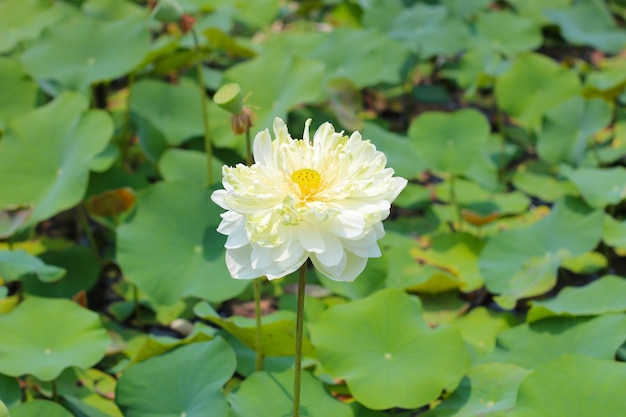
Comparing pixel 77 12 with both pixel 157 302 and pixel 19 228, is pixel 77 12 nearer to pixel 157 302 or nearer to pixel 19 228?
pixel 19 228

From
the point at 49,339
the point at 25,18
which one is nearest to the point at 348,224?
the point at 49,339

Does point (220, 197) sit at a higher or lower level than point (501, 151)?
higher

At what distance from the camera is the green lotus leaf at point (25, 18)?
283cm

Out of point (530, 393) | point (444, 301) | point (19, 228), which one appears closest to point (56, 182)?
point (19, 228)

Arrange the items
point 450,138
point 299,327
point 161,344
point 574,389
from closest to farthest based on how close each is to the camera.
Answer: point 299,327 → point 574,389 → point 161,344 → point 450,138

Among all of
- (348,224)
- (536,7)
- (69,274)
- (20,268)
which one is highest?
(348,224)

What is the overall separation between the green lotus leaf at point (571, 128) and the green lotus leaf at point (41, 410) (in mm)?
1650

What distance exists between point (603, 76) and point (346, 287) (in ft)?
5.02

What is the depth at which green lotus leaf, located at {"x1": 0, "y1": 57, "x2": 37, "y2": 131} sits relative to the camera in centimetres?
253

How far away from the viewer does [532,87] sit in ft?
8.91

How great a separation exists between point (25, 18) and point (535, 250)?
208 centimetres

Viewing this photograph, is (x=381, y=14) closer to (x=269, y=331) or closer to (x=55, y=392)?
(x=269, y=331)

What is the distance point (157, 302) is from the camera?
187cm

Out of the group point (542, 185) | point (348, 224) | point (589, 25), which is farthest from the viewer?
point (589, 25)
